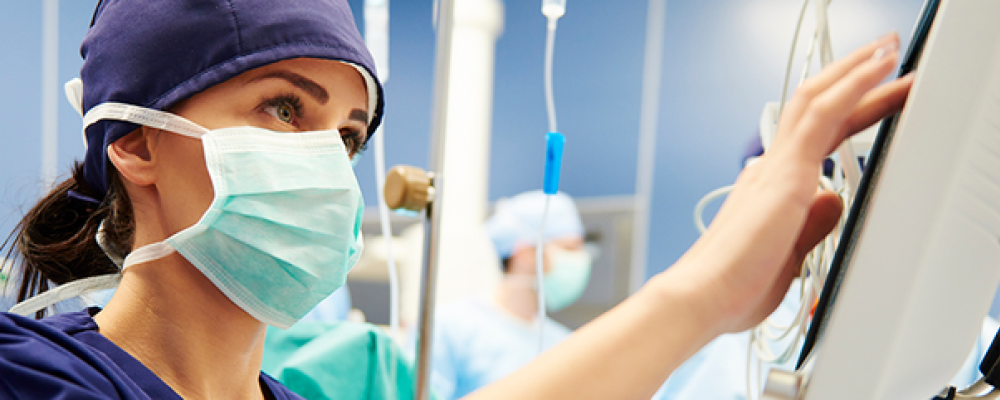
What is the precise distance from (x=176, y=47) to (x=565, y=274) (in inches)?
87.3

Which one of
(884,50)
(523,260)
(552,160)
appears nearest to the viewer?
(884,50)

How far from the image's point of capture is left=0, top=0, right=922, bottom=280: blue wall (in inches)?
95.6

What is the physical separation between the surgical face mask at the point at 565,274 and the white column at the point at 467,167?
422 millimetres

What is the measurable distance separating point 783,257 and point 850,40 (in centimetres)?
205

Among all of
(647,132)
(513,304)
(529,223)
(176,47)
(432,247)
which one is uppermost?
(176,47)

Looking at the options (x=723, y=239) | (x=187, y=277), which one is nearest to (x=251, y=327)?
(x=187, y=277)

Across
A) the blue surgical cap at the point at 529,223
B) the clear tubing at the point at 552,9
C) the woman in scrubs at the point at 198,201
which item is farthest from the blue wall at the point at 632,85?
the woman in scrubs at the point at 198,201

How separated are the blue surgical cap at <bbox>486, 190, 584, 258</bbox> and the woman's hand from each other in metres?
2.17

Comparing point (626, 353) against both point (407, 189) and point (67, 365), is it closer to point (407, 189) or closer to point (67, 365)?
point (407, 189)

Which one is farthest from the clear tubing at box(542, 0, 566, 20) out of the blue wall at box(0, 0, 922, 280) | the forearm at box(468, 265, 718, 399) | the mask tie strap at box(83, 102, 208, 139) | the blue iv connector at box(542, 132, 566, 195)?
the blue wall at box(0, 0, 922, 280)

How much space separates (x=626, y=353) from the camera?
1.61 ft

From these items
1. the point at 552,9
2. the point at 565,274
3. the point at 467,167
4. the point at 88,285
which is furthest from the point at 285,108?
the point at 467,167

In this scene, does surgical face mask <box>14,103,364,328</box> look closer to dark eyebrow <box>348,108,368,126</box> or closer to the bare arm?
dark eyebrow <box>348,108,368,126</box>

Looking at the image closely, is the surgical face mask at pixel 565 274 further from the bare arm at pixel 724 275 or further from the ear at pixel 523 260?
the bare arm at pixel 724 275
